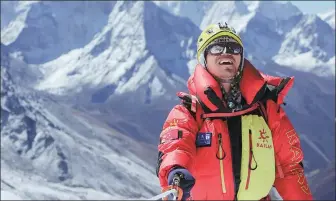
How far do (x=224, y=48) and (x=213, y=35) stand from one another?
0.34 meters

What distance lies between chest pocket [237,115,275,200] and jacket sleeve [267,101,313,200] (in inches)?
10.0

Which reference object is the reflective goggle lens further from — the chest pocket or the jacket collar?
the chest pocket

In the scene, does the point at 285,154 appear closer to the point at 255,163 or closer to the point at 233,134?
the point at 255,163

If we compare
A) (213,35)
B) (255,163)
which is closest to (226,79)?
(213,35)

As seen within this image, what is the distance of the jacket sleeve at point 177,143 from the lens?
873 centimetres

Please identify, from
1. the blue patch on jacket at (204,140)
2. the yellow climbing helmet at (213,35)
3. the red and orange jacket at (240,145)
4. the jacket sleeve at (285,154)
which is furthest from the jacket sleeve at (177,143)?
the jacket sleeve at (285,154)

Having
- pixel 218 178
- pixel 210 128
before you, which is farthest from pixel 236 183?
pixel 210 128

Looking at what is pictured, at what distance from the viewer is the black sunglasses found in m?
10.3

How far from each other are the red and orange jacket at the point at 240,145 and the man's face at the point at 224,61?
302 mm

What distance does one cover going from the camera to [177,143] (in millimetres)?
9133

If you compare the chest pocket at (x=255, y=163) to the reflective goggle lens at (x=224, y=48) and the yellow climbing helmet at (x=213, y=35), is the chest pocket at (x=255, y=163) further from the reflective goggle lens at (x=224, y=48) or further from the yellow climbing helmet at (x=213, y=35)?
the yellow climbing helmet at (x=213, y=35)

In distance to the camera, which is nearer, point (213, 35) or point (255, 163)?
point (255, 163)

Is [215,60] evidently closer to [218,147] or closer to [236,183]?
[218,147]

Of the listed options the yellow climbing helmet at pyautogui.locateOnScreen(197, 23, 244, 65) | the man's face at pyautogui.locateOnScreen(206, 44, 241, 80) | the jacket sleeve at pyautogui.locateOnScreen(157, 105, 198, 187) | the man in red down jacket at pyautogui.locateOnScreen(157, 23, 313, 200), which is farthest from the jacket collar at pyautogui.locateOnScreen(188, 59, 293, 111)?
the jacket sleeve at pyautogui.locateOnScreen(157, 105, 198, 187)
